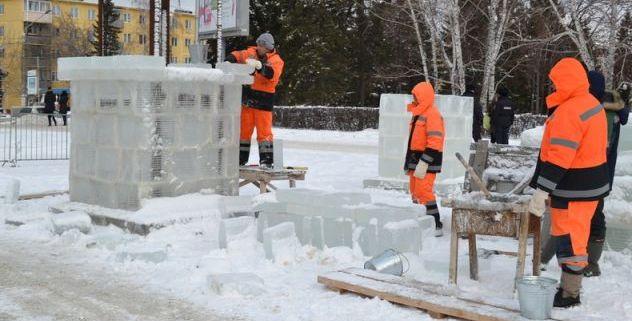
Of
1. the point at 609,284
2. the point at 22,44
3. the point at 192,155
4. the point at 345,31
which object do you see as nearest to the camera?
the point at 609,284

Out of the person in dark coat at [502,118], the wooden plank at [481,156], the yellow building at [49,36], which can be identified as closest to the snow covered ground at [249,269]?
the wooden plank at [481,156]

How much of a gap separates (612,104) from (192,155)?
4.19 metres

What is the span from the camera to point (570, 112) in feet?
15.6

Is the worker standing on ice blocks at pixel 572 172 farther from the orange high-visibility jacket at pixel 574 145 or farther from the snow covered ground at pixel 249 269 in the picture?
the snow covered ground at pixel 249 269

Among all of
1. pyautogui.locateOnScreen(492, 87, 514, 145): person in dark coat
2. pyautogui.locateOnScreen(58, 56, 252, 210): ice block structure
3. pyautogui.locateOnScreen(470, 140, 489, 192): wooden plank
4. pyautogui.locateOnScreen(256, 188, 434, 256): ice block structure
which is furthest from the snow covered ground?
pyautogui.locateOnScreen(492, 87, 514, 145): person in dark coat

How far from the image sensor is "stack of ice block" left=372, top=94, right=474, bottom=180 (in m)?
11.3

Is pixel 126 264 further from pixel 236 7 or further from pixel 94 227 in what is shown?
pixel 236 7

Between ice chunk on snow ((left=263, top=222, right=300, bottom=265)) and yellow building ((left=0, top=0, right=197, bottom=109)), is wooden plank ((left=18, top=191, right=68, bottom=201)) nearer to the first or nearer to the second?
ice chunk on snow ((left=263, top=222, right=300, bottom=265))

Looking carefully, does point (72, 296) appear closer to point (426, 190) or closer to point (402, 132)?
point (426, 190)

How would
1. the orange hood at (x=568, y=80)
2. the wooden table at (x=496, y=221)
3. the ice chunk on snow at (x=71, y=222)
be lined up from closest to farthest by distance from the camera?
the orange hood at (x=568, y=80)
the wooden table at (x=496, y=221)
the ice chunk on snow at (x=71, y=222)

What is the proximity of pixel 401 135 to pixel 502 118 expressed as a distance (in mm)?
5871

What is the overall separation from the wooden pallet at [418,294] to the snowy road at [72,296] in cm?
104

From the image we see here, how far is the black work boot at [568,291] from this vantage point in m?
4.85

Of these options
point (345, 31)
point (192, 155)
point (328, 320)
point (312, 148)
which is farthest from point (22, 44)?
point (328, 320)
